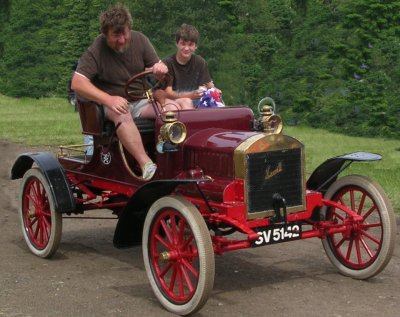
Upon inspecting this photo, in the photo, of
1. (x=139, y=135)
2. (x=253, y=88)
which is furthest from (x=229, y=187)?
(x=253, y=88)

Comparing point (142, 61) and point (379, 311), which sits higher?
point (142, 61)

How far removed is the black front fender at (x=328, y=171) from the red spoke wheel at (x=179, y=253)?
1.26 metres

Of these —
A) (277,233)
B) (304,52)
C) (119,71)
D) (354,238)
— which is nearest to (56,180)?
(119,71)

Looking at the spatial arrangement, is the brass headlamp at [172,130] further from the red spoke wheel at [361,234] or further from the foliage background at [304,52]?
the foliage background at [304,52]

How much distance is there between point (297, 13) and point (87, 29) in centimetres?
735

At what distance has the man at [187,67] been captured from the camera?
7.30m

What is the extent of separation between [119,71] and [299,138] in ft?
27.6

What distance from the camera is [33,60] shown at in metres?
24.0

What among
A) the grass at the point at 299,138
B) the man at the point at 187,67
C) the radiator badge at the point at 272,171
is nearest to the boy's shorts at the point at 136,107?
the man at the point at 187,67

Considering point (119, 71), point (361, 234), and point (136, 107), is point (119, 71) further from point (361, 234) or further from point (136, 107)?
point (361, 234)

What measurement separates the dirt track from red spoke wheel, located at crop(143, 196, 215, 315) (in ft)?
0.50

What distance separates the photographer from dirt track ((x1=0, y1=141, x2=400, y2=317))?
557cm

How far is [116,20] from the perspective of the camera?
21.7 feet

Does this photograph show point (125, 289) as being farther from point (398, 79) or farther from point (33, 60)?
point (33, 60)
